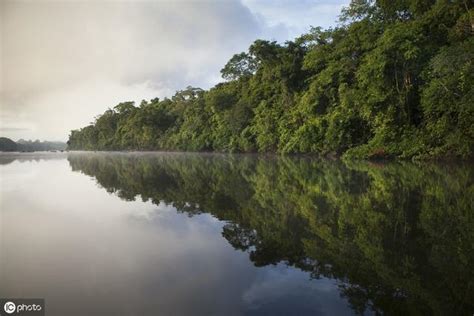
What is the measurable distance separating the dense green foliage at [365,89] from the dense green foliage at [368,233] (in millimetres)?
10327

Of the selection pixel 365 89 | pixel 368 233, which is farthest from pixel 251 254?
pixel 365 89

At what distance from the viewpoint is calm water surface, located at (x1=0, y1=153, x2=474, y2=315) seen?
3.93 meters

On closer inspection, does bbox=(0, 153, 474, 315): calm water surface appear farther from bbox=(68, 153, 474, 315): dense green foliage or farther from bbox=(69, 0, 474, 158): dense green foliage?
bbox=(69, 0, 474, 158): dense green foliage

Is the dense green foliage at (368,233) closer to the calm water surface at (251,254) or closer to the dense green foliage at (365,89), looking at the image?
the calm water surface at (251,254)

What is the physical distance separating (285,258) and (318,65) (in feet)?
110

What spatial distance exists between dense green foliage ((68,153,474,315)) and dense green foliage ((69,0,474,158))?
10327 mm

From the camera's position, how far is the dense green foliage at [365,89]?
2139 centimetres

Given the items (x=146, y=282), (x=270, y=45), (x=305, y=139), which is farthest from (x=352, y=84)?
(x=146, y=282)

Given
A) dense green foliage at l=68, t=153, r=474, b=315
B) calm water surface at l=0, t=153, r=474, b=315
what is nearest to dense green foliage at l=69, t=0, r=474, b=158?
dense green foliage at l=68, t=153, r=474, b=315

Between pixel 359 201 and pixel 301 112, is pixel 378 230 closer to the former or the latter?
pixel 359 201

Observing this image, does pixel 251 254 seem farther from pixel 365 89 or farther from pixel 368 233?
pixel 365 89

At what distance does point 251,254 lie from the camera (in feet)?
18.5

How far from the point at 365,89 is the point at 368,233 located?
2404cm

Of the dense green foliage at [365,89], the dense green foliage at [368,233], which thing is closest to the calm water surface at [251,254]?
the dense green foliage at [368,233]
